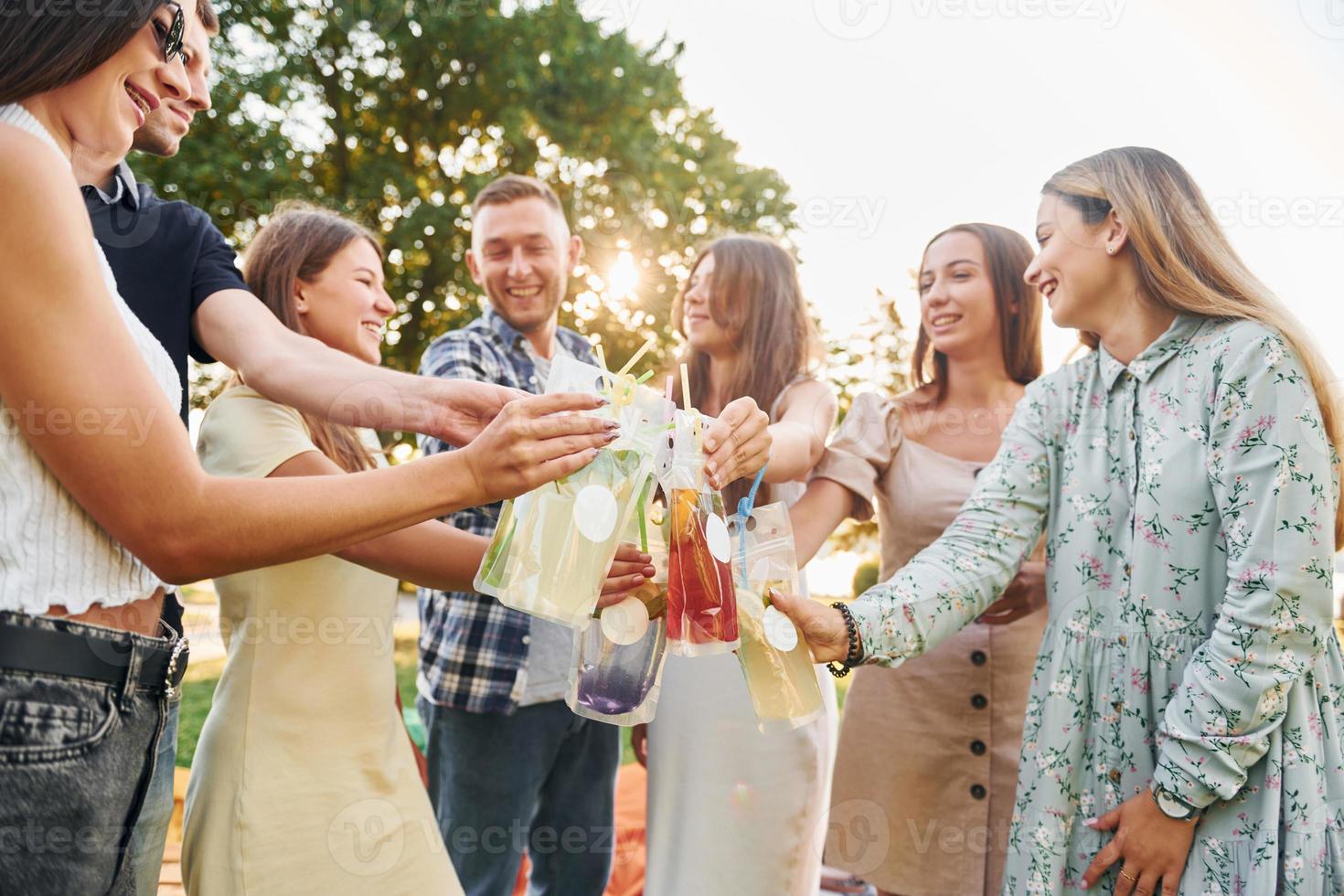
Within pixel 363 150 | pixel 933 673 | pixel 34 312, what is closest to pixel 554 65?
pixel 363 150

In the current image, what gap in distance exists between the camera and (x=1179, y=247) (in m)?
1.93

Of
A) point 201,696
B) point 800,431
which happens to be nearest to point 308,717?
point 800,431

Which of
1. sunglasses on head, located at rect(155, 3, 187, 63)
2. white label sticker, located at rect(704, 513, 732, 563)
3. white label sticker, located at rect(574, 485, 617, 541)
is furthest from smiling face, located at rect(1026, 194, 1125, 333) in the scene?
sunglasses on head, located at rect(155, 3, 187, 63)

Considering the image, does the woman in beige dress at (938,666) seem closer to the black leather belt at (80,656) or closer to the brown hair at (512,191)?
the brown hair at (512,191)

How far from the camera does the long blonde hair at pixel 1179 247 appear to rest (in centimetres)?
174

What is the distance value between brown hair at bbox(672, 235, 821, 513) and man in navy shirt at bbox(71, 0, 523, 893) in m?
1.04

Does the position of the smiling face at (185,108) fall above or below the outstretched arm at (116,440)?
above

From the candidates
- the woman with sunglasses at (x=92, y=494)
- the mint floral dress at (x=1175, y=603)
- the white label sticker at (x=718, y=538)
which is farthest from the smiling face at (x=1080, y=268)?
the woman with sunglasses at (x=92, y=494)

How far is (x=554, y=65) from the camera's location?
31.8 feet

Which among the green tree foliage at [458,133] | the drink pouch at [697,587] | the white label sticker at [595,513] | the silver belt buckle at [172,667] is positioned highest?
the green tree foliage at [458,133]

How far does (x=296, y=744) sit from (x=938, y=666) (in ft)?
5.68

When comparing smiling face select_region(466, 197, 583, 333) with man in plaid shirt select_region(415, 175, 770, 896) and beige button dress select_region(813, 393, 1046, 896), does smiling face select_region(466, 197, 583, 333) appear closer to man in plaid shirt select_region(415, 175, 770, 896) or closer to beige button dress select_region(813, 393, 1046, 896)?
man in plaid shirt select_region(415, 175, 770, 896)

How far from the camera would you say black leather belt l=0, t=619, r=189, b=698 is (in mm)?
1069

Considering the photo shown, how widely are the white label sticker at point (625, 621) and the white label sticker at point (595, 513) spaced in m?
0.22
